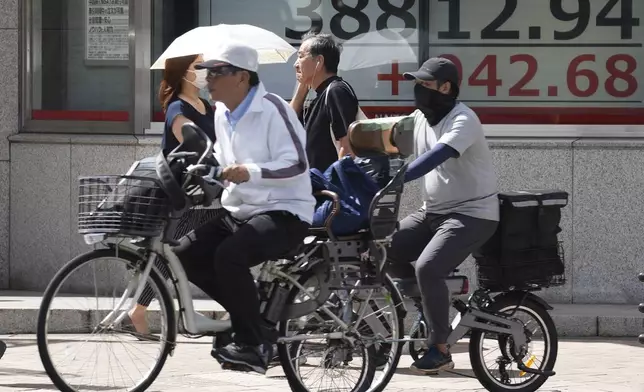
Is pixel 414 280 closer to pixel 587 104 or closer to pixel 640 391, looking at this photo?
pixel 640 391

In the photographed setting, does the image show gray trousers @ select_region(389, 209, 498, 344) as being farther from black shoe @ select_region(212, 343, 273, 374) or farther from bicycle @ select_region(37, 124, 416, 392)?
black shoe @ select_region(212, 343, 273, 374)

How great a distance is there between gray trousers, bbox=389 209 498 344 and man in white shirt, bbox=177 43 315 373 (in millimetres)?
831

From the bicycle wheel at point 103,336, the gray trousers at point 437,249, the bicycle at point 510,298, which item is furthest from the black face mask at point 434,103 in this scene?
the bicycle wheel at point 103,336

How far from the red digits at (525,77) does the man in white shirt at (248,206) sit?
5238 millimetres

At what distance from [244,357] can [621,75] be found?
6013 mm

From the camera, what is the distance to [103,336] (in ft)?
20.7

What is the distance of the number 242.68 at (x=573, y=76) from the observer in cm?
1126

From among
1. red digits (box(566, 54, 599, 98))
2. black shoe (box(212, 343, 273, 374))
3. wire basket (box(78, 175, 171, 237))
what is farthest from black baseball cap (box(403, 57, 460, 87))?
red digits (box(566, 54, 599, 98))

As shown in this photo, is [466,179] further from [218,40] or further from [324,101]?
[218,40]

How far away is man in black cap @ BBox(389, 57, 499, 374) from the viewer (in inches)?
270

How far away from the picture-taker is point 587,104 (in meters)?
11.2

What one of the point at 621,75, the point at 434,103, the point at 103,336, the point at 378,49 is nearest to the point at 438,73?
the point at 434,103

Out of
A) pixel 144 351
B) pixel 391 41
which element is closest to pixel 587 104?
pixel 391 41

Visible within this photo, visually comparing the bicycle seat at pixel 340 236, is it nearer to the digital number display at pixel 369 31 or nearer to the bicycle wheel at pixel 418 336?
the bicycle wheel at pixel 418 336
